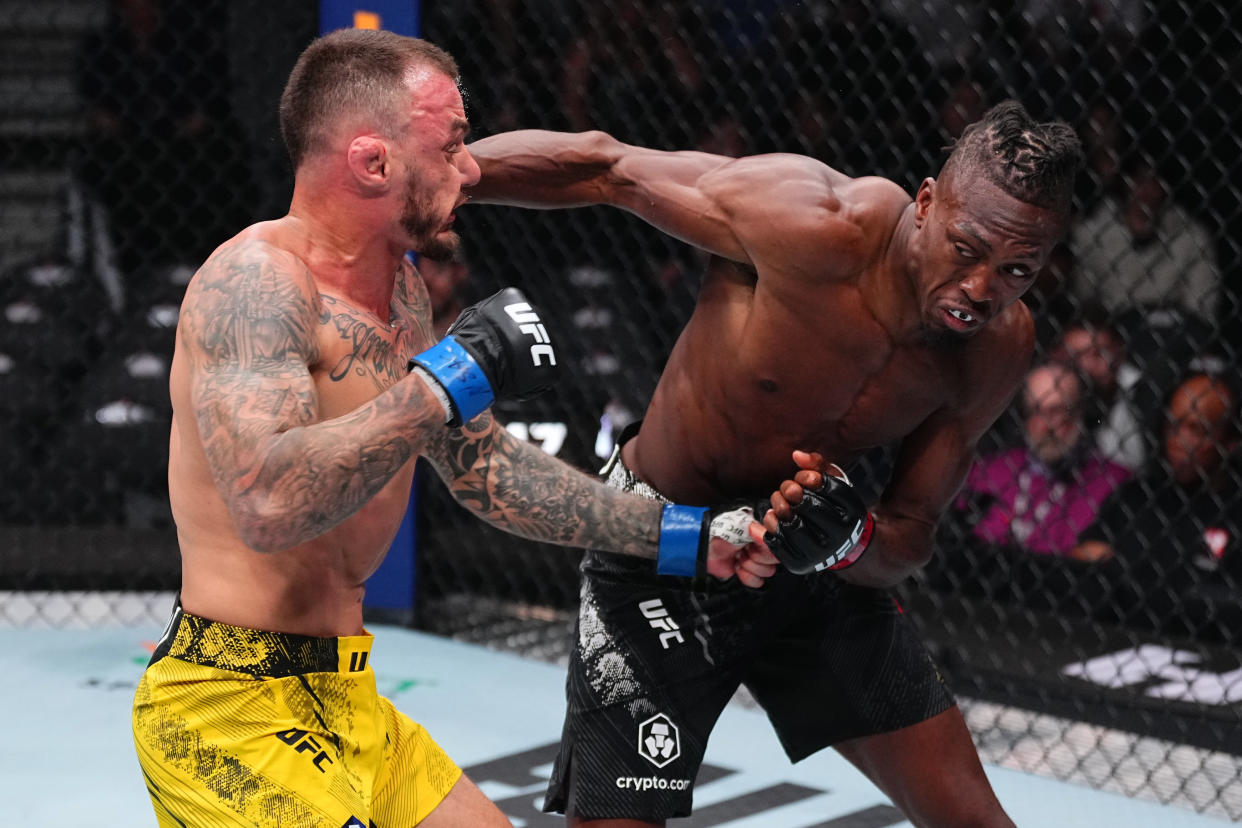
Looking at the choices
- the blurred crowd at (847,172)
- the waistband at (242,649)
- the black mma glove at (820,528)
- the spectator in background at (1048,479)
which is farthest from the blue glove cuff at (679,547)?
the spectator in background at (1048,479)

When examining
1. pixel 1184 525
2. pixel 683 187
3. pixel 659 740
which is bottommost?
pixel 1184 525

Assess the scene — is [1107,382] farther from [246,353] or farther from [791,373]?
[246,353]

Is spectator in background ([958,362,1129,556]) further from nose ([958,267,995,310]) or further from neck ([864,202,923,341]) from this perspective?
nose ([958,267,995,310])

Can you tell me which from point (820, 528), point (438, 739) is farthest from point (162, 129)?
point (820, 528)

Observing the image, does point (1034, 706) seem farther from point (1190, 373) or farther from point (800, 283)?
point (800, 283)

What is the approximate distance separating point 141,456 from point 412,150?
2.86 meters

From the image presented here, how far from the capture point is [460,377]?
4.66 ft

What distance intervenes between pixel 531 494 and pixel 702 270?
2192 millimetres

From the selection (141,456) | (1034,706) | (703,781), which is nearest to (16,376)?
(141,456)

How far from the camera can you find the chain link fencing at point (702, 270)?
3.34m

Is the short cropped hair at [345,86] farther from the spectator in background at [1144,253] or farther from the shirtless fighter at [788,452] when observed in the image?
the spectator in background at [1144,253]

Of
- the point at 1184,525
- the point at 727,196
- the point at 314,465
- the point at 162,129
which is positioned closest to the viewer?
the point at 314,465

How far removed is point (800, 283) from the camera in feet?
6.27

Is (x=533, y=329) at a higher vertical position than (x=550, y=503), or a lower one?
higher
